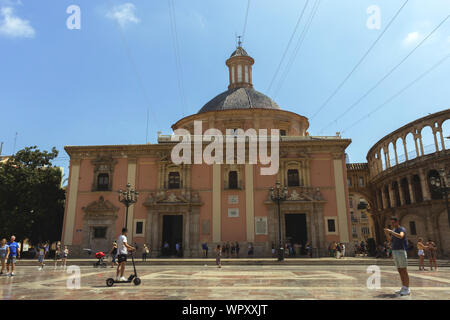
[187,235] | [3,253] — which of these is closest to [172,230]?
[187,235]

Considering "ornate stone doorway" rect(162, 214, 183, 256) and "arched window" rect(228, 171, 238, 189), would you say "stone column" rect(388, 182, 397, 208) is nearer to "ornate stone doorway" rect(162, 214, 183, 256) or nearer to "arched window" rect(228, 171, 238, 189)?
"arched window" rect(228, 171, 238, 189)

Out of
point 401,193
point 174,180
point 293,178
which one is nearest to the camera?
point 293,178

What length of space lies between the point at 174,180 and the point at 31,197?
39.3ft

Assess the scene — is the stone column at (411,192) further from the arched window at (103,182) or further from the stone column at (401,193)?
the arched window at (103,182)

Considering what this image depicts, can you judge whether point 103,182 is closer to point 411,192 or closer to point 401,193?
point 411,192

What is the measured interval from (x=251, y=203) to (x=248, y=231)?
2.09 m

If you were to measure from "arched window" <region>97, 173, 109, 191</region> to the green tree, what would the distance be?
489 cm

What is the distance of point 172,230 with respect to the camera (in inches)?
986

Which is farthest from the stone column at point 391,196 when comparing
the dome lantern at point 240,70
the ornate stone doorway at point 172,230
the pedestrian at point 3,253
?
the pedestrian at point 3,253

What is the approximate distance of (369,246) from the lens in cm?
3088

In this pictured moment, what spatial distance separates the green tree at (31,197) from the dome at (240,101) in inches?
609

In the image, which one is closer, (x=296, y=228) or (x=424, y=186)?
(x=296, y=228)
